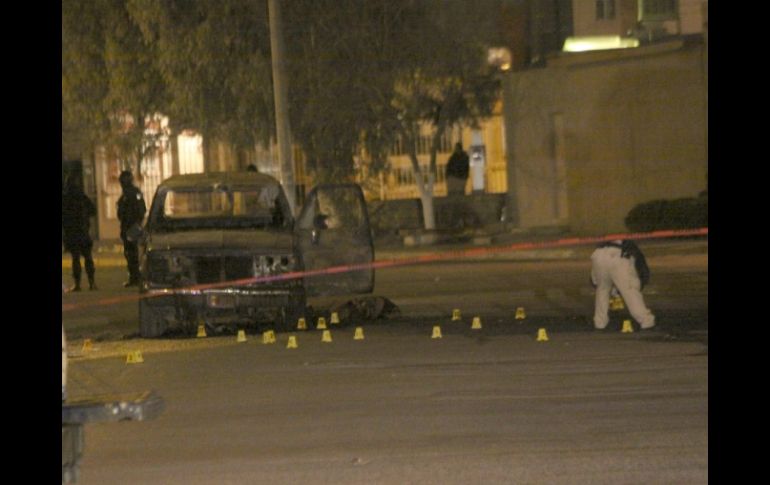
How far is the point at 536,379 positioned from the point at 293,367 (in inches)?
95.1

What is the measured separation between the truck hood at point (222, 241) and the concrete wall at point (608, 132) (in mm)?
17614

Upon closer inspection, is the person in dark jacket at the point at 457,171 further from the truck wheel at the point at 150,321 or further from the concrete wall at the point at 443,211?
the truck wheel at the point at 150,321

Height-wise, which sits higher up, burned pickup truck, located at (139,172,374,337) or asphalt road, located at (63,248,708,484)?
burned pickup truck, located at (139,172,374,337)

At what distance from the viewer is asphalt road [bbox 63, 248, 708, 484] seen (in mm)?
8664

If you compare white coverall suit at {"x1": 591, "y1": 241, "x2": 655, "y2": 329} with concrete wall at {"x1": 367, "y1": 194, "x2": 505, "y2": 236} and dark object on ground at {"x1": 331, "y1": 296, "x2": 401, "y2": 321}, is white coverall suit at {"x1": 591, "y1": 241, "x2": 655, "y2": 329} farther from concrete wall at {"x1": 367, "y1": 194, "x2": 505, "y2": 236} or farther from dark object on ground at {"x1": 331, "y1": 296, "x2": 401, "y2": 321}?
concrete wall at {"x1": 367, "y1": 194, "x2": 505, "y2": 236}

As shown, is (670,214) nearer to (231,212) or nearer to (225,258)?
(231,212)

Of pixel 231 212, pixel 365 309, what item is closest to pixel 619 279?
pixel 365 309

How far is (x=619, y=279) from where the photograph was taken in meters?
14.4

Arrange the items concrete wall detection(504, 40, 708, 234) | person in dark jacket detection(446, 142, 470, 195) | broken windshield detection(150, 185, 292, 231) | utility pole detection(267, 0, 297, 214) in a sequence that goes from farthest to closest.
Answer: person in dark jacket detection(446, 142, 470, 195) → concrete wall detection(504, 40, 708, 234) → utility pole detection(267, 0, 297, 214) → broken windshield detection(150, 185, 292, 231)

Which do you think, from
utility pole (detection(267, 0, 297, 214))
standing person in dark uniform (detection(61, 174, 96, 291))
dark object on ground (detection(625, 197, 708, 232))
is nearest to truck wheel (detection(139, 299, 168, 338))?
standing person in dark uniform (detection(61, 174, 96, 291))

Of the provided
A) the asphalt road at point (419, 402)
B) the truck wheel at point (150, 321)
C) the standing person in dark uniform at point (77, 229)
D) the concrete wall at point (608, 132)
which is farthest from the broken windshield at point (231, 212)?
the concrete wall at point (608, 132)

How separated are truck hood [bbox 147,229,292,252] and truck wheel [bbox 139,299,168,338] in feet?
2.16
